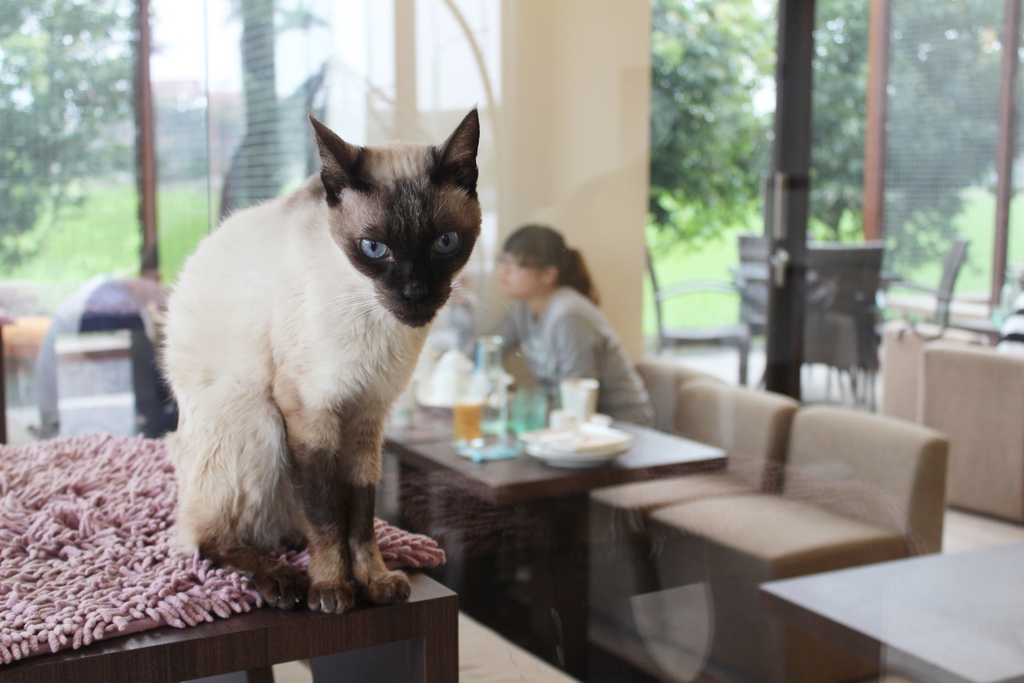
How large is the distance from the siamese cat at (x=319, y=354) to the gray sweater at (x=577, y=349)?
1.09m

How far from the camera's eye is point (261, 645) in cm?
67

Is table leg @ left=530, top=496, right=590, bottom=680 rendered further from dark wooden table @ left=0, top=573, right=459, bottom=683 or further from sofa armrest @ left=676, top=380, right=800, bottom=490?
dark wooden table @ left=0, top=573, right=459, bottom=683

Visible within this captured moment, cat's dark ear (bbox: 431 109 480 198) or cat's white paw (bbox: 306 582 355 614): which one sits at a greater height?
cat's dark ear (bbox: 431 109 480 198)

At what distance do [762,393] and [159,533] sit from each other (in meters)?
1.83

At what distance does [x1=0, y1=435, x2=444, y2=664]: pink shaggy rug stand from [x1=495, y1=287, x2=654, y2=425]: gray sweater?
38.8 inches

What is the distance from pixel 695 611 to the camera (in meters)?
1.78

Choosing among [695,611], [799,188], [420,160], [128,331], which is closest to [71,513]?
[420,160]

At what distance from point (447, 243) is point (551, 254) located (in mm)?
1165

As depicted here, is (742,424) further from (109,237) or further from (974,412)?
(109,237)

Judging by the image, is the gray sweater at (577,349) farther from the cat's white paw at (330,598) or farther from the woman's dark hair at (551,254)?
the cat's white paw at (330,598)

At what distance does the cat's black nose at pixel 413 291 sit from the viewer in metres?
0.66

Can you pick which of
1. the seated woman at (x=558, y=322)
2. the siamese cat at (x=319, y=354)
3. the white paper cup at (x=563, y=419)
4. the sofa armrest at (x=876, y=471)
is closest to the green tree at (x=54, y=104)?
the siamese cat at (x=319, y=354)

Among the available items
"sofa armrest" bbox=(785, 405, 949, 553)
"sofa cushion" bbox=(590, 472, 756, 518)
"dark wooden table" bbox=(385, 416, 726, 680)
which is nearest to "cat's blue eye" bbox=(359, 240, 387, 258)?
"dark wooden table" bbox=(385, 416, 726, 680)

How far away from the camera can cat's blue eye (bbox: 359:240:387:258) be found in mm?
669
